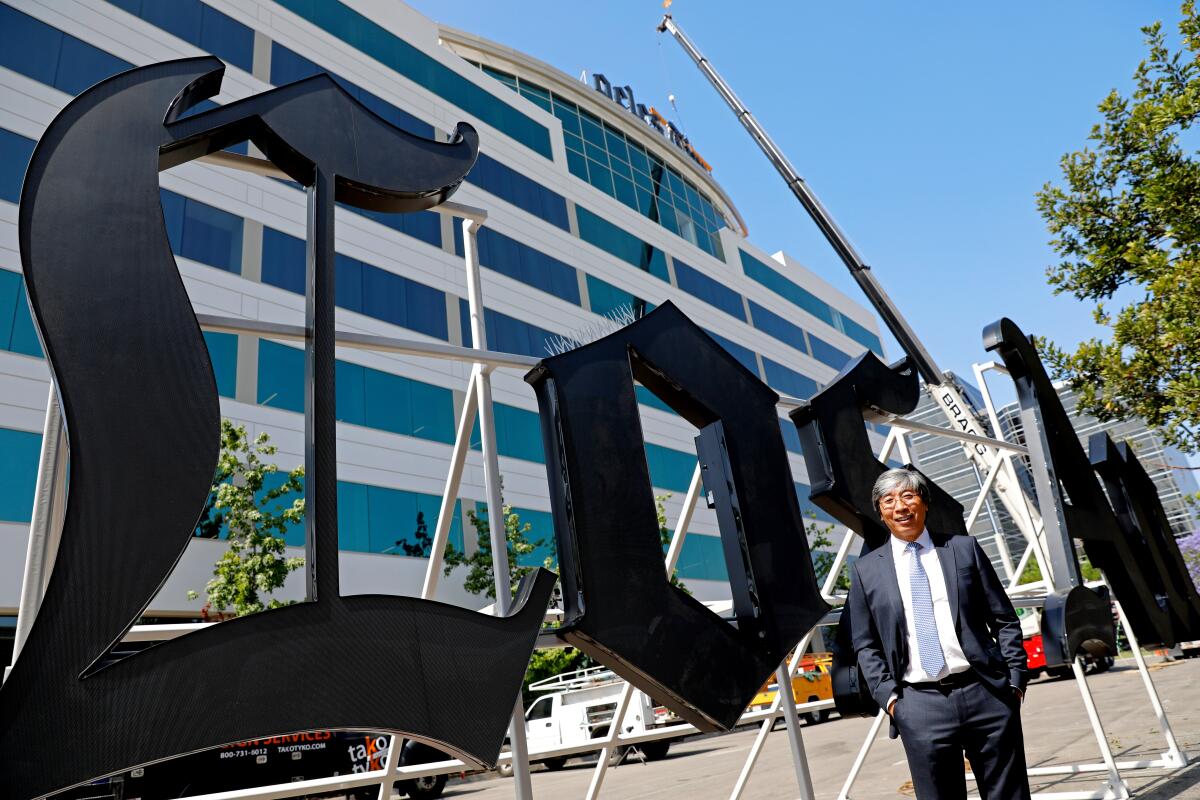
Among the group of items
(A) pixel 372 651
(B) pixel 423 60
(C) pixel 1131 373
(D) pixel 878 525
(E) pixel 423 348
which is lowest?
(A) pixel 372 651

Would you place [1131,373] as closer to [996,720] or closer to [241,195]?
[996,720]

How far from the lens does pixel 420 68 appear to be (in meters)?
25.7

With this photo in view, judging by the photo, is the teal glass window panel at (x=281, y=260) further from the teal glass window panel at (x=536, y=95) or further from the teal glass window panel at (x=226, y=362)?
the teal glass window panel at (x=536, y=95)

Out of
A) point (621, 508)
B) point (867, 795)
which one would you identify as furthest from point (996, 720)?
point (867, 795)

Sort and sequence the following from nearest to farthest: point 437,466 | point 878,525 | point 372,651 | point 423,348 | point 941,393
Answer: point 372,651 < point 423,348 < point 878,525 < point 941,393 < point 437,466

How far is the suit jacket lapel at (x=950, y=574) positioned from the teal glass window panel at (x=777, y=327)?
114 ft

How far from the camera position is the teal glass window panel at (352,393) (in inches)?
774

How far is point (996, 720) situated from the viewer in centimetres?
310

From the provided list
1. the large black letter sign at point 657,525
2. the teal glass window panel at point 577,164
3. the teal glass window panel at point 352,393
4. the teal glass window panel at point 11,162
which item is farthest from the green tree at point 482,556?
the large black letter sign at point 657,525

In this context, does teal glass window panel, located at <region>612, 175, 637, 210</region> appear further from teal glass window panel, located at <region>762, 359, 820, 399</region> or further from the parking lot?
the parking lot

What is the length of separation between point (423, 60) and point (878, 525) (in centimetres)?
2488

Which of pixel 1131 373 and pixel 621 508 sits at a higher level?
pixel 1131 373

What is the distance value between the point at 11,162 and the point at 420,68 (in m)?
12.5

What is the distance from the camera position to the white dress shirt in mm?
3170
